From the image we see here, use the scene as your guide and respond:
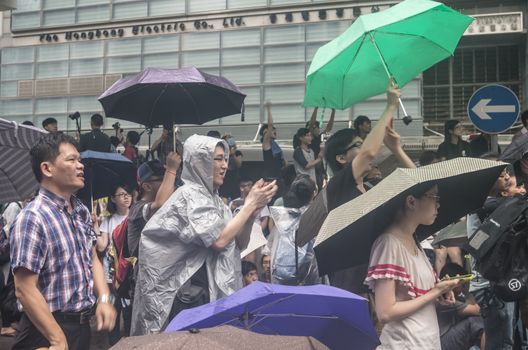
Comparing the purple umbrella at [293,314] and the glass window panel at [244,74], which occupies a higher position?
the glass window panel at [244,74]

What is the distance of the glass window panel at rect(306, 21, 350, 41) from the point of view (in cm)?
1898

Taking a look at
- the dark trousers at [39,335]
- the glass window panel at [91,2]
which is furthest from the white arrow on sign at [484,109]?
the glass window panel at [91,2]

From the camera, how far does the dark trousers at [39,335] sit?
3.17 metres

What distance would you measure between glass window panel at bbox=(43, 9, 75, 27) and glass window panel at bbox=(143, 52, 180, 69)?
328 centimetres

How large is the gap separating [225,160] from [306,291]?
5.73 ft

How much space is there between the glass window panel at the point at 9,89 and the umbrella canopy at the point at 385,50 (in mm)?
18101

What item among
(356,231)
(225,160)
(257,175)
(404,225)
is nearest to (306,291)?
(356,231)

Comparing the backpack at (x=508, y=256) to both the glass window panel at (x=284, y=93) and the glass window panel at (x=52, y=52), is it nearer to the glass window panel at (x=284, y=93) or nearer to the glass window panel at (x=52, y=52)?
the glass window panel at (x=284, y=93)

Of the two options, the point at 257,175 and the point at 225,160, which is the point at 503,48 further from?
the point at 225,160

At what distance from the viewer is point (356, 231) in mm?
3375

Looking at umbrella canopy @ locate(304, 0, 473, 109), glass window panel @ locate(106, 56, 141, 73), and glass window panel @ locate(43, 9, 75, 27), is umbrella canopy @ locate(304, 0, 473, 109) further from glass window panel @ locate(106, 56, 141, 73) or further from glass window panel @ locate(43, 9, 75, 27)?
glass window panel @ locate(43, 9, 75, 27)

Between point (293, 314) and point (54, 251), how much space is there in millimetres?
1250

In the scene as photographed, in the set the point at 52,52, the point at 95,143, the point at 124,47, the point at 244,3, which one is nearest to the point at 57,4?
the point at 52,52

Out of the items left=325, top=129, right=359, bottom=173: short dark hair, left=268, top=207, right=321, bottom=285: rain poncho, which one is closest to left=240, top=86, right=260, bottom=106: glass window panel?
left=268, top=207, right=321, bottom=285: rain poncho
